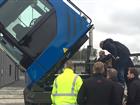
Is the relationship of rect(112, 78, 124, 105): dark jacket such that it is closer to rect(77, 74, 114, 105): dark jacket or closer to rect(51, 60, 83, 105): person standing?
rect(77, 74, 114, 105): dark jacket

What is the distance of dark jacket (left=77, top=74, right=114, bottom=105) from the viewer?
888 centimetres

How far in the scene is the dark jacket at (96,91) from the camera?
888 centimetres

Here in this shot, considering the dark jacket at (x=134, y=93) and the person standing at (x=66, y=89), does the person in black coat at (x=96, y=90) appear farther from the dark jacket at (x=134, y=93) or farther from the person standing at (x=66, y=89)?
the dark jacket at (x=134, y=93)

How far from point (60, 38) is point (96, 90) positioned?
393cm

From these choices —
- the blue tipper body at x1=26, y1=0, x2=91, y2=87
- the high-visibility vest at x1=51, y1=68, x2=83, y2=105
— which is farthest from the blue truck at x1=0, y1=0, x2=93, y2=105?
the high-visibility vest at x1=51, y1=68, x2=83, y2=105

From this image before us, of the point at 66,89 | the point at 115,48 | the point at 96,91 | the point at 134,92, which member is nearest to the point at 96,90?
the point at 96,91

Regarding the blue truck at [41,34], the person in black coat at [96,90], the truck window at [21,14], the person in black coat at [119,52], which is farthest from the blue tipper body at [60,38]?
the person in black coat at [96,90]

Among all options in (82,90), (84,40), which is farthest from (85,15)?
(82,90)

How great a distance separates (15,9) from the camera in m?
12.8

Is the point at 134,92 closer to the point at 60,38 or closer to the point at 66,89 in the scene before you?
the point at 66,89

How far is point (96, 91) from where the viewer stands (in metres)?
8.88

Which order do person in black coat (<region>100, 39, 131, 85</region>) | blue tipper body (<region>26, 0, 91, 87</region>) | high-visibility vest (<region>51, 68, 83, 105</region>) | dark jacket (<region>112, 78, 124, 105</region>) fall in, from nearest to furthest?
dark jacket (<region>112, 78, 124, 105</region>) < high-visibility vest (<region>51, 68, 83, 105</region>) < person in black coat (<region>100, 39, 131, 85</region>) < blue tipper body (<region>26, 0, 91, 87</region>)

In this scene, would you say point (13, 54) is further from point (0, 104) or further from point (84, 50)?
point (0, 104)

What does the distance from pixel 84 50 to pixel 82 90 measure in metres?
4.62
